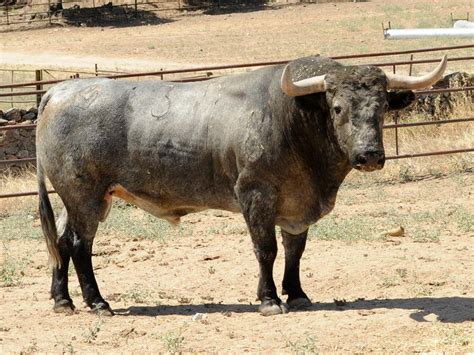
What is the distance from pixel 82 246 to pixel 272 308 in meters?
1.78

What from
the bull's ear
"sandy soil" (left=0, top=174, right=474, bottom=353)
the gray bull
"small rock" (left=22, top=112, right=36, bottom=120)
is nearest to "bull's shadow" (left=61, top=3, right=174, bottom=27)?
"small rock" (left=22, top=112, right=36, bottom=120)

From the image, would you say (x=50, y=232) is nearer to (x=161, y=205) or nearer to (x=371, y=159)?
(x=161, y=205)

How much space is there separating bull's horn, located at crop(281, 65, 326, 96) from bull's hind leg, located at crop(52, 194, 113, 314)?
2004mm

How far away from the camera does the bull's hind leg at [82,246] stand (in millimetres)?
Result: 9055

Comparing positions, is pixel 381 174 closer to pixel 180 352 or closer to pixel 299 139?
pixel 299 139

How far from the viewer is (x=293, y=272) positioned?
901cm

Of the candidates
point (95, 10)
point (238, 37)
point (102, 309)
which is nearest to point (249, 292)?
point (102, 309)

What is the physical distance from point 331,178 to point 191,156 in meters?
1.20

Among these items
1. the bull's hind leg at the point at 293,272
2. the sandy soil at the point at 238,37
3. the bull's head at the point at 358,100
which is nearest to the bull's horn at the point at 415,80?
the bull's head at the point at 358,100

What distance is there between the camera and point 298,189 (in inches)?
338

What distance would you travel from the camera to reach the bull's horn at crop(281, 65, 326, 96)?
8211 mm

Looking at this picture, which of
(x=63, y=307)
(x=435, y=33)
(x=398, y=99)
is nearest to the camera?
(x=398, y=99)

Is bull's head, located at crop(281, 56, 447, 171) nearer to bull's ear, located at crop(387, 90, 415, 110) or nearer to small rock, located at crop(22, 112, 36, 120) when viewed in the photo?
bull's ear, located at crop(387, 90, 415, 110)

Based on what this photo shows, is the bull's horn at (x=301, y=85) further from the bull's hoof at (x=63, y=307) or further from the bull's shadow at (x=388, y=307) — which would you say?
the bull's hoof at (x=63, y=307)
